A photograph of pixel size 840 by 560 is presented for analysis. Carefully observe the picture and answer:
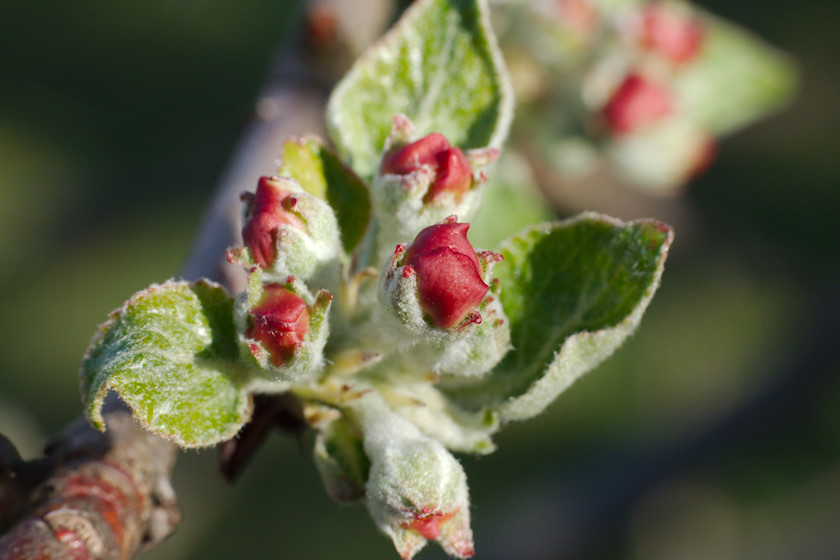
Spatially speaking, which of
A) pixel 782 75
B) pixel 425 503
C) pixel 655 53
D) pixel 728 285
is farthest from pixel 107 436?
pixel 728 285

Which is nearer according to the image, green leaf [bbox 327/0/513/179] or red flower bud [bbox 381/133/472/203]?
red flower bud [bbox 381/133/472/203]

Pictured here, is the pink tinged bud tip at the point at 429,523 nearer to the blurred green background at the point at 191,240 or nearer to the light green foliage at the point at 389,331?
the light green foliage at the point at 389,331

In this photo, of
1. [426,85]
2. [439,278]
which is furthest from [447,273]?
[426,85]

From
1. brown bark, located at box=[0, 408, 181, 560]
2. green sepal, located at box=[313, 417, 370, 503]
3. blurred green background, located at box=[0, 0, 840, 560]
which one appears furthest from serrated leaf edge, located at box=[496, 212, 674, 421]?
blurred green background, located at box=[0, 0, 840, 560]

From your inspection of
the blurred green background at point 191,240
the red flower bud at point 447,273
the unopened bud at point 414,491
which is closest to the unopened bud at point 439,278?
the red flower bud at point 447,273

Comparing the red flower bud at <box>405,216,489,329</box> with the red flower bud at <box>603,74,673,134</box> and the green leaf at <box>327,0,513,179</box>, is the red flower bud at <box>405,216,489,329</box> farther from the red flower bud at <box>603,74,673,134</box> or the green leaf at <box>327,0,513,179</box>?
the red flower bud at <box>603,74,673,134</box>

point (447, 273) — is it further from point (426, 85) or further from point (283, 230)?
point (426, 85)
